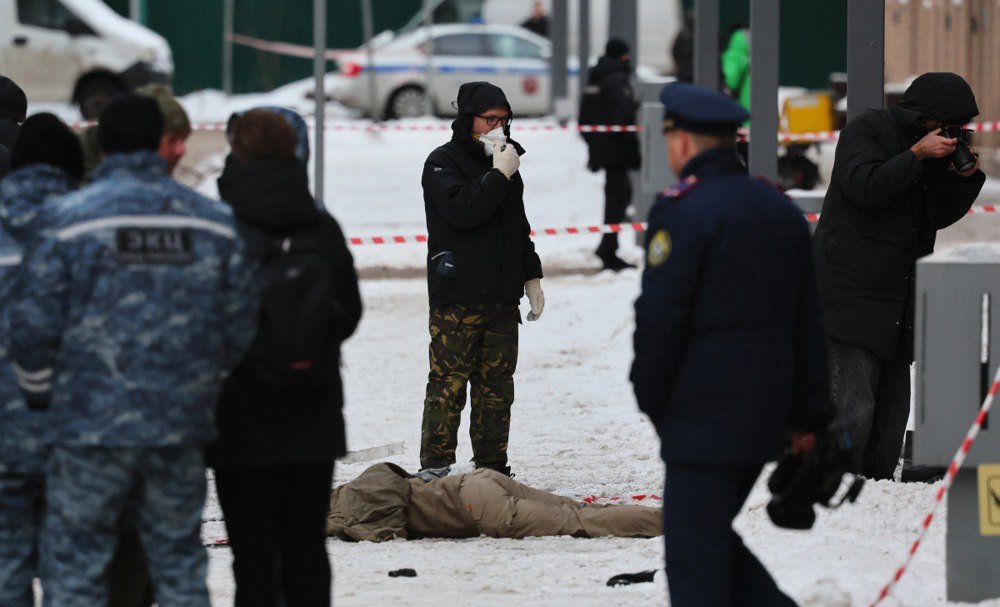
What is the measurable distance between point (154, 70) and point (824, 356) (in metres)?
20.1

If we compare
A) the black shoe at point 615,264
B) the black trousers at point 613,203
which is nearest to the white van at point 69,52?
the black trousers at point 613,203

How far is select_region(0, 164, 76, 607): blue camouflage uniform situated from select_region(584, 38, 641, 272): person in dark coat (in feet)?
35.0

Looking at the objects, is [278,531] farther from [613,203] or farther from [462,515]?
[613,203]

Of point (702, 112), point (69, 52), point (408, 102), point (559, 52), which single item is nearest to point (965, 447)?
point (702, 112)

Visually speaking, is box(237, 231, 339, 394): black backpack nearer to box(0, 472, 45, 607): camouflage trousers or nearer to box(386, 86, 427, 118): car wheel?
box(0, 472, 45, 607): camouflage trousers

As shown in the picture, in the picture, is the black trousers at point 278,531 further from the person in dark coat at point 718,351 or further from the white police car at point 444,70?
the white police car at point 444,70

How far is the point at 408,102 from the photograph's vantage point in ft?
84.8

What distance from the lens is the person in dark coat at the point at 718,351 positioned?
15.0ft

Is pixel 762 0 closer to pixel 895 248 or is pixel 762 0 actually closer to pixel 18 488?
pixel 895 248

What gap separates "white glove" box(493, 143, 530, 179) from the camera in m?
7.42

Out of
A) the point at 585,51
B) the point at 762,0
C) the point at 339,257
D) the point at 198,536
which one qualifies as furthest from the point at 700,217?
the point at 585,51

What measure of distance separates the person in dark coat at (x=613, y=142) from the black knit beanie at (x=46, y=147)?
416 inches

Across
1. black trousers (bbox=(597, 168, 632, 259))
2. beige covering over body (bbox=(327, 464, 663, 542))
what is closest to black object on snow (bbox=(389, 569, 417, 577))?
beige covering over body (bbox=(327, 464, 663, 542))

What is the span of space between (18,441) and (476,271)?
317 centimetres
